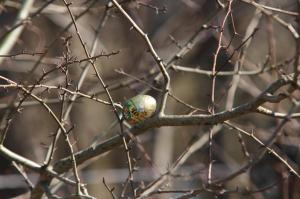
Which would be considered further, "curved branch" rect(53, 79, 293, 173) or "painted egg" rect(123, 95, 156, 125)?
"painted egg" rect(123, 95, 156, 125)

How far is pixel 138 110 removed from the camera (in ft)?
9.98

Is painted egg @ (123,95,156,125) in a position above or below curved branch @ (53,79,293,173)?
above

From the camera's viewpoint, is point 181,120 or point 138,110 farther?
point 138,110

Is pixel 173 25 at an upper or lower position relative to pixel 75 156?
upper

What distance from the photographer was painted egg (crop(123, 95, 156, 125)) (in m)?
3.04

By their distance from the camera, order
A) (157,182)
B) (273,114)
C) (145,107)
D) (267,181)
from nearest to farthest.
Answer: (273,114)
(145,107)
(157,182)
(267,181)

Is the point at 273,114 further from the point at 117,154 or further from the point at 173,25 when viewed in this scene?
the point at 117,154

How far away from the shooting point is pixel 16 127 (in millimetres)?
9750

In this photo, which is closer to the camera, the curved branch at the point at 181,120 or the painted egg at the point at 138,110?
the curved branch at the point at 181,120

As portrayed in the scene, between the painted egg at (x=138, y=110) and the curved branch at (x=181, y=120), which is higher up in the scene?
the painted egg at (x=138, y=110)

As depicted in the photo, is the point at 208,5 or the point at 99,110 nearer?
the point at 208,5

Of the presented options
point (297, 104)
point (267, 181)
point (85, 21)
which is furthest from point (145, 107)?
point (85, 21)

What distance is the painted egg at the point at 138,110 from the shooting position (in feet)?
9.98

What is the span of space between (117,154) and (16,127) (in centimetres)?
144
